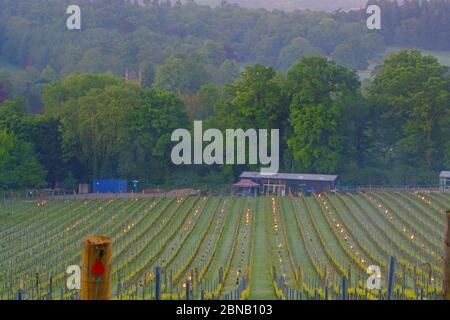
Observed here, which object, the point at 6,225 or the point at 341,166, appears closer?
the point at 6,225

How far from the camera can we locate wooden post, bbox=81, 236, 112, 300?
7824mm

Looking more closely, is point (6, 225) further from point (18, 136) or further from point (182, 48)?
point (182, 48)

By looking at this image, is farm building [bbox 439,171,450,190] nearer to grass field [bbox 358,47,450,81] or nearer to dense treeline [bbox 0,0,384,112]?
dense treeline [bbox 0,0,384,112]

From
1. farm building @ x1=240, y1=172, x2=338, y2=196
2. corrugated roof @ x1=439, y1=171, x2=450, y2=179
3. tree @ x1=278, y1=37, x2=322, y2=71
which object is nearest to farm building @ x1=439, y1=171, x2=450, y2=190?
corrugated roof @ x1=439, y1=171, x2=450, y2=179

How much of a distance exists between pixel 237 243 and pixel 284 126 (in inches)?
928

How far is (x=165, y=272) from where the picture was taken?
81.8 feet

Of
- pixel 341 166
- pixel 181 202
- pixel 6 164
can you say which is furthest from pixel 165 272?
pixel 341 166

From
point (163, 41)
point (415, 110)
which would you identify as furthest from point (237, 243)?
point (163, 41)

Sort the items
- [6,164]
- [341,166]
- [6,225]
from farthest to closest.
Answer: [341,166]
[6,164]
[6,225]

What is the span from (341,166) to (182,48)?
6747 centimetres

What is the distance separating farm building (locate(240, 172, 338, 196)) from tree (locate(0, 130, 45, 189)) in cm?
908

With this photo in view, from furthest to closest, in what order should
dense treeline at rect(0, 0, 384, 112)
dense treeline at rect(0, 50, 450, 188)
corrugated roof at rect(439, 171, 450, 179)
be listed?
dense treeline at rect(0, 0, 384, 112) < dense treeline at rect(0, 50, 450, 188) < corrugated roof at rect(439, 171, 450, 179)

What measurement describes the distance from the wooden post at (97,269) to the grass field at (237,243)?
37.7ft

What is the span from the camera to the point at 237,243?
32.1m
